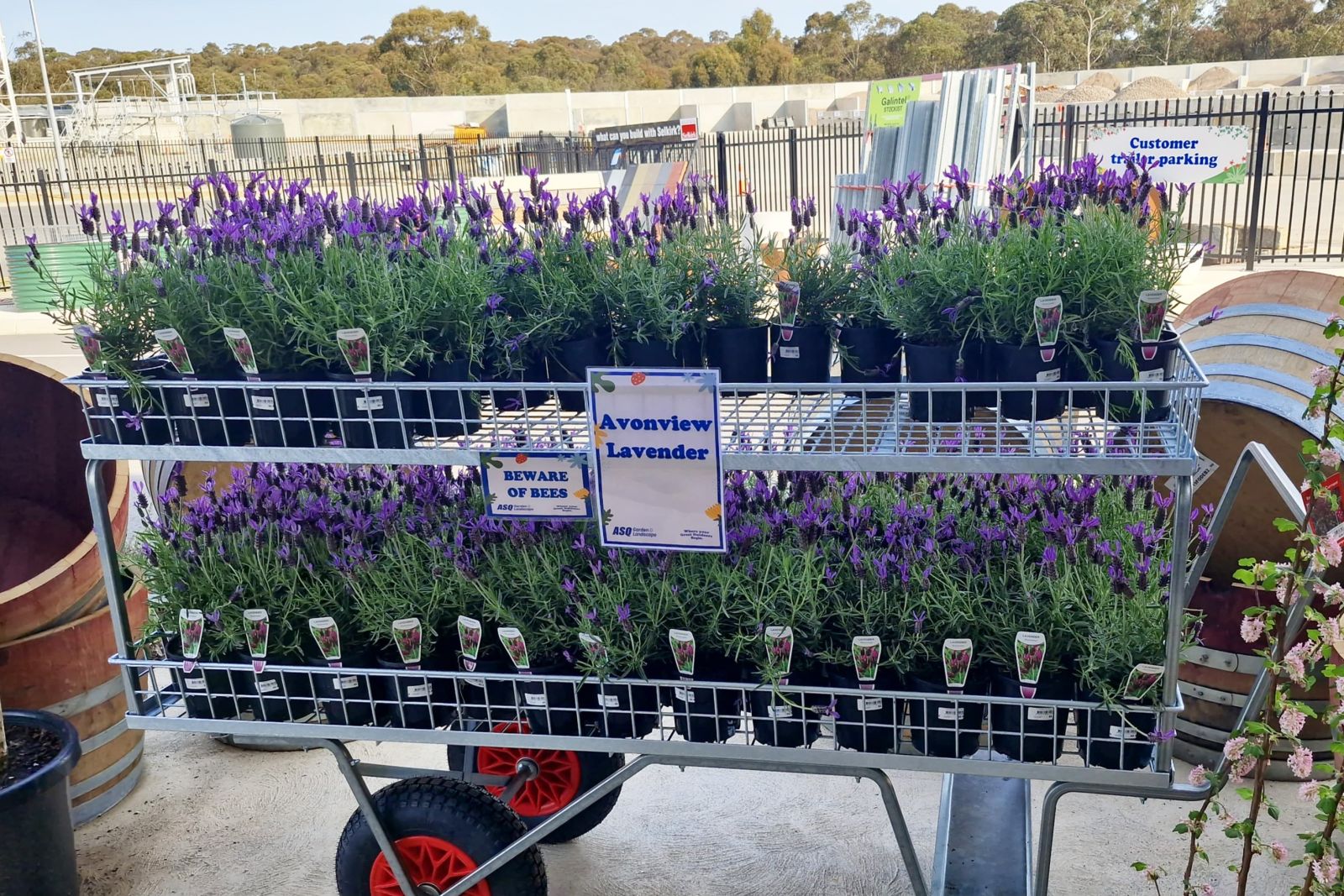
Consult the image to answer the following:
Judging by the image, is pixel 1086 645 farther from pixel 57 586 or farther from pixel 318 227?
pixel 57 586

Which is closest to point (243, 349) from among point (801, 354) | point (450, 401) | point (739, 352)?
point (450, 401)

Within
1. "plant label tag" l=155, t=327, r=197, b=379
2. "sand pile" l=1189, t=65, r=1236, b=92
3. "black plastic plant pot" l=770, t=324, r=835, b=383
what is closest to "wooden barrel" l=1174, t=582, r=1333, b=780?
"black plastic plant pot" l=770, t=324, r=835, b=383

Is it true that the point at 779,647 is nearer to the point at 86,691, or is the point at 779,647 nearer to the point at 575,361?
the point at 575,361

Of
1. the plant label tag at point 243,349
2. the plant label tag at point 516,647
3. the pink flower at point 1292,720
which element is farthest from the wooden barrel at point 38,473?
the pink flower at point 1292,720

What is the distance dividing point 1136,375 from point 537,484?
3.70 feet

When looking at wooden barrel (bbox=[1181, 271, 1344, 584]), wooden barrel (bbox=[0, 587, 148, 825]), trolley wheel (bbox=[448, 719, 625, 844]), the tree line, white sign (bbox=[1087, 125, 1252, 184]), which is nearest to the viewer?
trolley wheel (bbox=[448, 719, 625, 844])

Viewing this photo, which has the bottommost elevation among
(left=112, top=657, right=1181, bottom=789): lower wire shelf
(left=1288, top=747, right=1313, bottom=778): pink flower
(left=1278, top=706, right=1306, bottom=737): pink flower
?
(left=112, top=657, right=1181, bottom=789): lower wire shelf

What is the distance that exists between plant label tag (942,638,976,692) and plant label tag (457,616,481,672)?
3.06 feet

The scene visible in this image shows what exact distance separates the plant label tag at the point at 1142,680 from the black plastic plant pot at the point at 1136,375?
0.44 m

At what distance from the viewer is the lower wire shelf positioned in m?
1.99

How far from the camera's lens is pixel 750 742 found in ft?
7.22

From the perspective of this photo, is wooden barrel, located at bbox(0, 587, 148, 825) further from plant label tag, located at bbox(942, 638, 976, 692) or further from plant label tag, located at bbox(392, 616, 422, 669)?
plant label tag, located at bbox(942, 638, 976, 692)

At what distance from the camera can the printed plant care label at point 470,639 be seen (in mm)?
2158


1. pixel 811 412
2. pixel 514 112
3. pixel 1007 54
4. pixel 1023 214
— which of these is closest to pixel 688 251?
pixel 811 412
